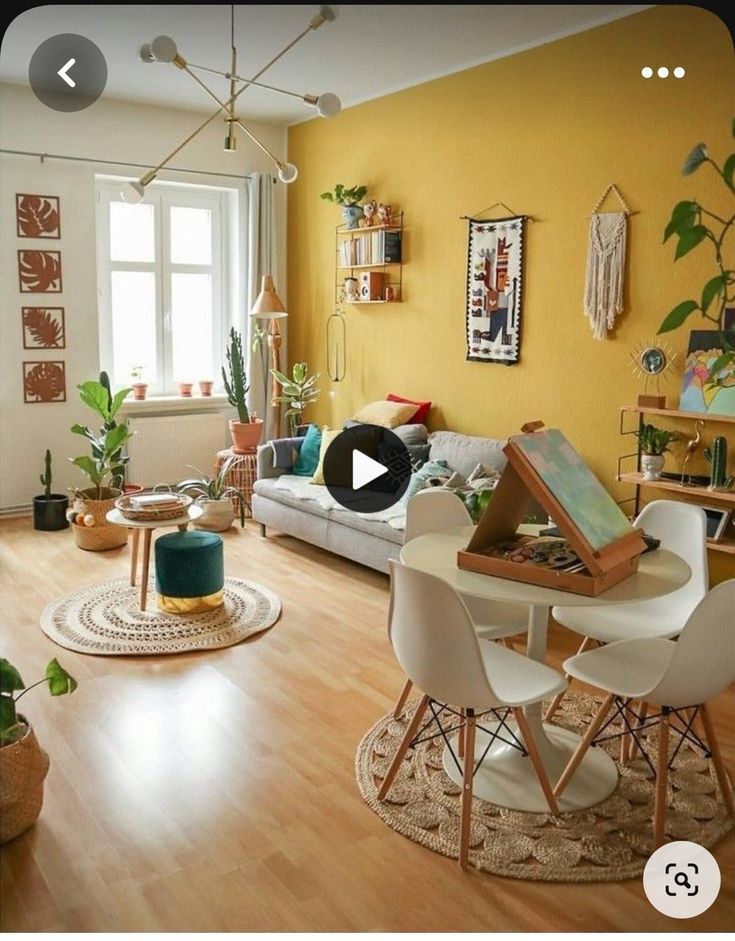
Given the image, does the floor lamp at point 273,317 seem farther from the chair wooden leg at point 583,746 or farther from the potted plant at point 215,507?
the chair wooden leg at point 583,746

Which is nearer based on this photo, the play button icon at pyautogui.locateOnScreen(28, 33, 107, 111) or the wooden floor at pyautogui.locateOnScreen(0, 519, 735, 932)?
the play button icon at pyautogui.locateOnScreen(28, 33, 107, 111)

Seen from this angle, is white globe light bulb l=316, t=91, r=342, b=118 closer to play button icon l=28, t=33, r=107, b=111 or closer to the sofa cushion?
play button icon l=28, t=33, r=107, b=111

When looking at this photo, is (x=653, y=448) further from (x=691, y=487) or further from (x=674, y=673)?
(x=674, y=673)

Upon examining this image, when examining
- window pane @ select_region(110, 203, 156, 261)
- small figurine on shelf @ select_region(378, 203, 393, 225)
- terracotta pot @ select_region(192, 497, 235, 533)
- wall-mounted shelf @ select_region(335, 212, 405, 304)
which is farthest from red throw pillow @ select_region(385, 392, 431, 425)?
window pane @ select_region(110, 203, 156, 261)

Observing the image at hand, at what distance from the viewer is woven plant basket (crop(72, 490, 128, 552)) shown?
5.21 meters

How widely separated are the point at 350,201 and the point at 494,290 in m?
1.48

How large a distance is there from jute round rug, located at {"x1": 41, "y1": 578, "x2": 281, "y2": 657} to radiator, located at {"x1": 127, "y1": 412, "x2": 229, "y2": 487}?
80.4 inches

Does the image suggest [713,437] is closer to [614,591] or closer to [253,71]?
[614,591]

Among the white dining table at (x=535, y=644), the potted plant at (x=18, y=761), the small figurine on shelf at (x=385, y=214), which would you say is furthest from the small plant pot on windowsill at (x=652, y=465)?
the potted plant at (x=18, y=761)

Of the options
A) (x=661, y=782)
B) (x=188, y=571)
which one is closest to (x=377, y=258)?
(x=188, y=571)

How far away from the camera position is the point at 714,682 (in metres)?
2.36

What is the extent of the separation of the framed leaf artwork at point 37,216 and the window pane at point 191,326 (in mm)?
971

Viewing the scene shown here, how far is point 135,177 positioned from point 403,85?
198cm

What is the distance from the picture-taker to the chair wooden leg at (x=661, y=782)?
91.4 inches
